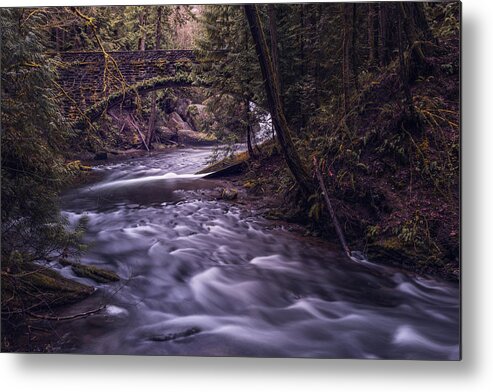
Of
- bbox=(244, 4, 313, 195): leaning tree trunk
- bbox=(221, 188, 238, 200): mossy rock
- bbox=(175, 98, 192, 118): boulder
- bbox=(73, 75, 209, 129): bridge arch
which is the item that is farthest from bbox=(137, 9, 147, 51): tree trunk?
bbox=(221, 188, 238, 200): mossy rock

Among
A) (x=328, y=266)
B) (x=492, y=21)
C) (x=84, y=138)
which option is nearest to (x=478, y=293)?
(x=328, y=266)

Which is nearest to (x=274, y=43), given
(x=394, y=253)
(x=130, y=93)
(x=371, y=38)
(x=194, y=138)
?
(x=371, y=38)

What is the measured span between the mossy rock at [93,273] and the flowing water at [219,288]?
0.03 m

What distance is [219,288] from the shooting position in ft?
8.57

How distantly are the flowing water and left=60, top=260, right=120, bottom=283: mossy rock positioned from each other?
0.10ft

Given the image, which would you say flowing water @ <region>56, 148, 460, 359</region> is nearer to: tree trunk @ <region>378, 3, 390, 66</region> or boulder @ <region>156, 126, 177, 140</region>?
boulder @ <region>156, 126, 177, 140</region>

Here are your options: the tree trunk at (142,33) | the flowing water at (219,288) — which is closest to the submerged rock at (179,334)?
the flowing water at (219,288)

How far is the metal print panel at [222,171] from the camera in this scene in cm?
257

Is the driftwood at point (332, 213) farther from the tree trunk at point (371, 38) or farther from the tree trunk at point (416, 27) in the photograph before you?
the tree trunk at point (416, 27)

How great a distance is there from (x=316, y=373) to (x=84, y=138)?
192 centimetres

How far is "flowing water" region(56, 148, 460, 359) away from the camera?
99.6 inches

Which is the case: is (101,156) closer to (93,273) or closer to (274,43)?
(93,273)

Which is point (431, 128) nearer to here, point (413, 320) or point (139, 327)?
point (413, 320)

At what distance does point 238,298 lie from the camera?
259 centimetres
